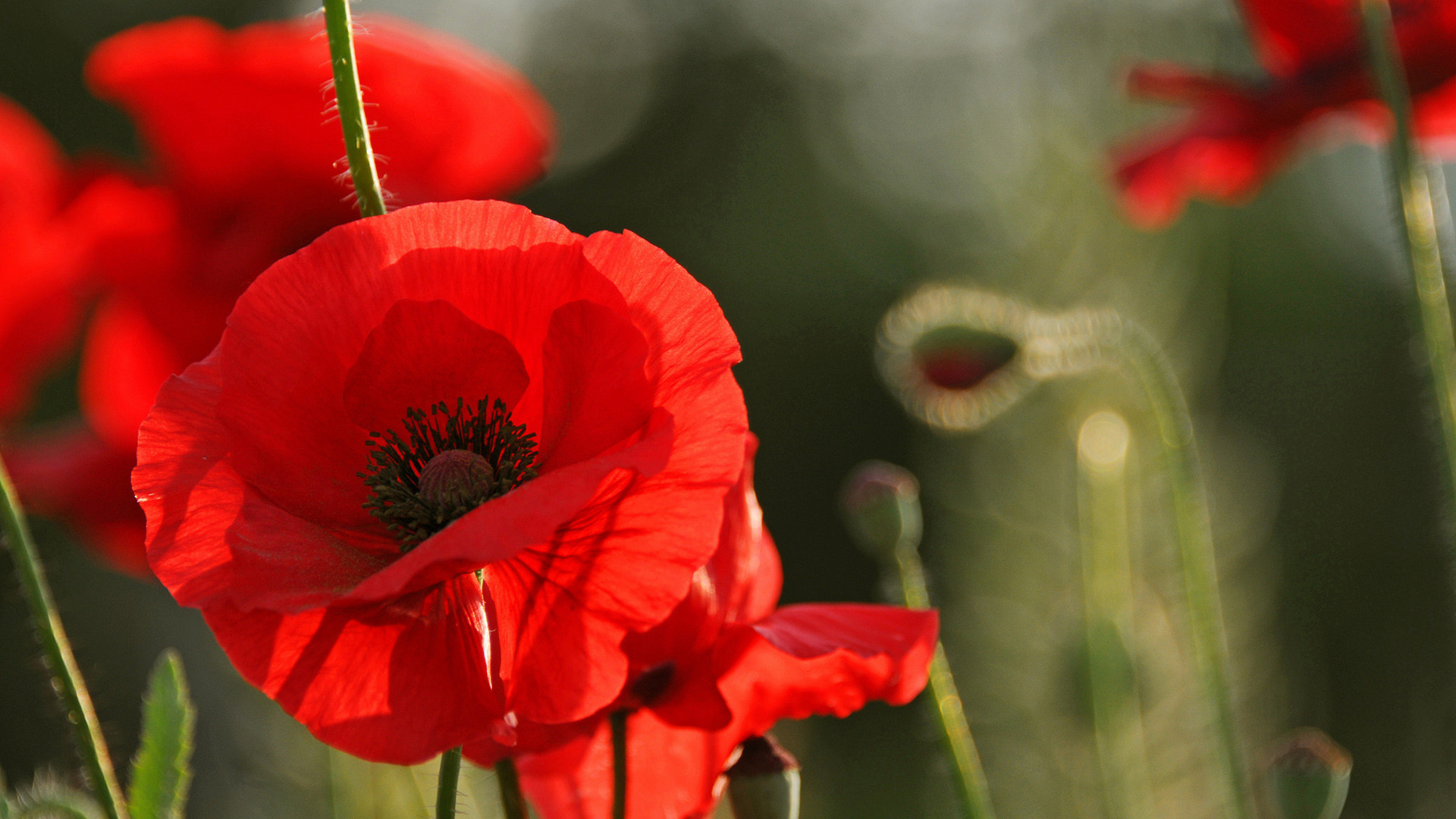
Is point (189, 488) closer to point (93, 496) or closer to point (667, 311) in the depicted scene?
point (667, 311)

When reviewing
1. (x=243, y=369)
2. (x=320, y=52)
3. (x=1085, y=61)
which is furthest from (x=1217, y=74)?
(x=243, y=369)

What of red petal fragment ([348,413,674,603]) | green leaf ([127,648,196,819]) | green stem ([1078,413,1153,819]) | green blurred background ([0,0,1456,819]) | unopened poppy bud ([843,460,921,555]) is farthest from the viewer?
green blurred background ([0,0,1456,819])

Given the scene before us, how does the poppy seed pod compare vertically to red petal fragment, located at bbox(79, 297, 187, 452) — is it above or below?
→ below

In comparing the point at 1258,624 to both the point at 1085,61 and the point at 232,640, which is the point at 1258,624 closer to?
the point at 1085,61

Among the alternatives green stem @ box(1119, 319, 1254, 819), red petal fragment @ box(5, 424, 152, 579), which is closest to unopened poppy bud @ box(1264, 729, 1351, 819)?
green stem @ box(1119, 319, 1254, 819)

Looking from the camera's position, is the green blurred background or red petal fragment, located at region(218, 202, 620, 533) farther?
the green blurred background

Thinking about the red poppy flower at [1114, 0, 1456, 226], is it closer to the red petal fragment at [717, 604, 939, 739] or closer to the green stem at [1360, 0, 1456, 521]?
the green stem at [1360, 0, 1456, 521]

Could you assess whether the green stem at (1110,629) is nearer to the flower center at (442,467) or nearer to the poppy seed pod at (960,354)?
the poppy seed pod at (960,354)
